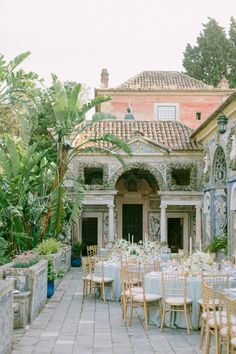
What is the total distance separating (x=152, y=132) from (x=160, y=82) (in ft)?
24.5

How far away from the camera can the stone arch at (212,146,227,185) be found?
21312 millimetres

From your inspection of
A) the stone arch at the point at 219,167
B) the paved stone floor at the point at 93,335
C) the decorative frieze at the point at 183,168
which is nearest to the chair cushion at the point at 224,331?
the paved stone floor at the point at 93,335

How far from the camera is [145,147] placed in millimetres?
24672

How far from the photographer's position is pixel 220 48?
140 feet

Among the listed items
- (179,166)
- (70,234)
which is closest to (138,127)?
(179,166)

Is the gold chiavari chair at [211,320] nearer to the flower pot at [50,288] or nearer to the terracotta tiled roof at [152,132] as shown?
the flower pot at [50,288]

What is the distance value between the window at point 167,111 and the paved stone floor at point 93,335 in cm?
1987

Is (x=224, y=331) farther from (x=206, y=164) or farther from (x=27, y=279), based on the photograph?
(x=206, y=164)

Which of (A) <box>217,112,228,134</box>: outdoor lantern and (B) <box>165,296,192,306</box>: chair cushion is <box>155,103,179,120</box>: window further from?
(B) <box>165,296,192,306</box>: chair cushion

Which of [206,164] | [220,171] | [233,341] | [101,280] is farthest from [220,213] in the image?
[233,341]

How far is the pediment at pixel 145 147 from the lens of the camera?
24547 millimetres

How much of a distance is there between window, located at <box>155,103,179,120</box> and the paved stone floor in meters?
19.9

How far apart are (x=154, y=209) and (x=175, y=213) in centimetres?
116

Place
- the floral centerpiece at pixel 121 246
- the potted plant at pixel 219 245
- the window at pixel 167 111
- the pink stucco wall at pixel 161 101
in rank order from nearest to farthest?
the floral centerpiece at pixel 121 246 < the potted plant at pixel 219 245 < the pink stucco wall at pixel 161 101 < the window at pixel 167 111
